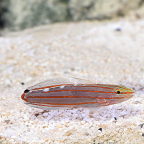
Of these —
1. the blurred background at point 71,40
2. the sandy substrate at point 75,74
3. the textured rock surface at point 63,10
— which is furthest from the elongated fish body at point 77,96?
the textured rock surface at point 63,10

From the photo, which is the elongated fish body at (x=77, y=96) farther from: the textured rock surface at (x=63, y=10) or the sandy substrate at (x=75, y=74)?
the textured rock surface at (x=63, y=10)

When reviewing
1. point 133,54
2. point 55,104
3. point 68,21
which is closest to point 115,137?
point 55,104

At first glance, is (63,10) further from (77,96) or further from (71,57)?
(77,96)

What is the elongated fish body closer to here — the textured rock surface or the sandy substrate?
the sandy substrate

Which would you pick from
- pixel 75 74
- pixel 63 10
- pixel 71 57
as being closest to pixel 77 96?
pixel 75 74

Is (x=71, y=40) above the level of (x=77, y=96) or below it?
above

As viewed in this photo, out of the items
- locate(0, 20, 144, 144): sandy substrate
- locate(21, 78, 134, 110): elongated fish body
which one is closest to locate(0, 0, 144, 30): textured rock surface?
locate(0, 20, 144, 144): sandy substrate
